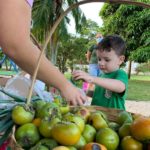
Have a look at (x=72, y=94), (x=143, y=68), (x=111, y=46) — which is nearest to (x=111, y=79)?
(x=111, y=46)

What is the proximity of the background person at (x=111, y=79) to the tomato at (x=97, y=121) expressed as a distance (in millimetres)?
828

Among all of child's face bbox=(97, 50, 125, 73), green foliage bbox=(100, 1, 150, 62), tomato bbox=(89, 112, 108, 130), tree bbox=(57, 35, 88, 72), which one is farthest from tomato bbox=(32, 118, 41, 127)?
tree bbox=(57, 35, 88, 72)

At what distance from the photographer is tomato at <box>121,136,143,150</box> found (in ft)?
4.26

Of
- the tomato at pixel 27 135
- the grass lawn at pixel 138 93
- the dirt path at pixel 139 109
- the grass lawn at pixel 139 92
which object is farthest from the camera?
the grass lawn at pixel 139 92

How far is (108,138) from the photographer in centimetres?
134

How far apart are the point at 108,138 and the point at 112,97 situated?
1.37 metres

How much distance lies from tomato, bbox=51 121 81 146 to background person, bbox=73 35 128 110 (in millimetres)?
1144

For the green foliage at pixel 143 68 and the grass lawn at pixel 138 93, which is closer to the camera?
the grass lawn at pixel 138 93

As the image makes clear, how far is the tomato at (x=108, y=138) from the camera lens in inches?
52.7

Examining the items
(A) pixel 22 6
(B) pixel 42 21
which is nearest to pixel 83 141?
(A) pixel 22 6

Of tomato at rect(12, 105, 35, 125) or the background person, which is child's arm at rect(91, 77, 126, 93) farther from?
Answer: tomato at rect(12, 105, 35, 125)

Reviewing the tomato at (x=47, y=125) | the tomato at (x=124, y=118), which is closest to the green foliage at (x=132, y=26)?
the tomato at (x=124, y=118)

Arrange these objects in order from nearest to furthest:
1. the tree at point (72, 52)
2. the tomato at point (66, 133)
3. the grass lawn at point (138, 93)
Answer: the tomato at point (66, 133) < the grass lawn at point (138, 93) < the tree at point (72, 52)

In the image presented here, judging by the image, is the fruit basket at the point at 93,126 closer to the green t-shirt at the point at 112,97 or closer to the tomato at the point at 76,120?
the tomato at the point at 76,120
